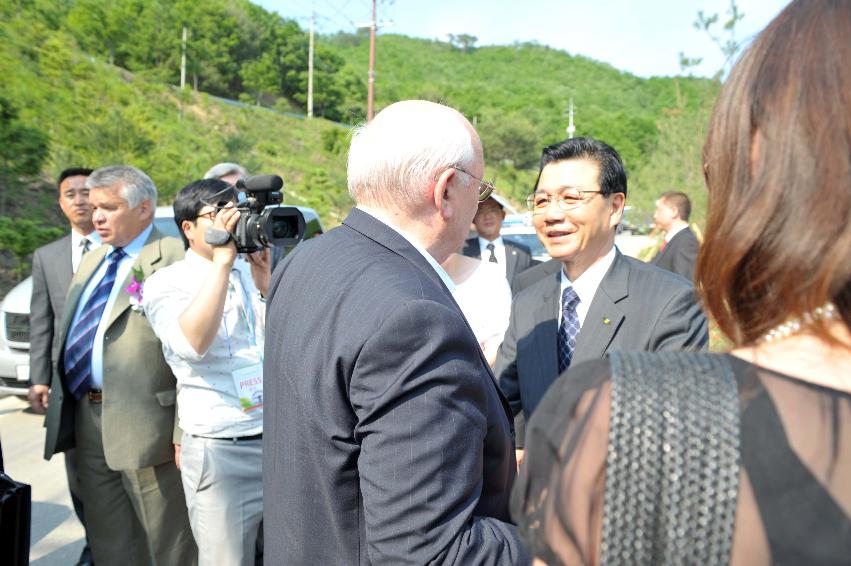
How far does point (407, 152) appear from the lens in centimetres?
162

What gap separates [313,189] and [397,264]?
32877 millimetres

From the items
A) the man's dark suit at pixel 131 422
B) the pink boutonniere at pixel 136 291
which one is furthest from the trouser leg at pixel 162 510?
the pink boutonniere at pixel 136 291

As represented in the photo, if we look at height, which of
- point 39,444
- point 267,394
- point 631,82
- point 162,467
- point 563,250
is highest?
point 631,82

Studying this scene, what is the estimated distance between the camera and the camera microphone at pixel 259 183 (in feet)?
8.89

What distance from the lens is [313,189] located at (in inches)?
1323

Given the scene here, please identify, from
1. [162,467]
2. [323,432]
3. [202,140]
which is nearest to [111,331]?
[162,467]

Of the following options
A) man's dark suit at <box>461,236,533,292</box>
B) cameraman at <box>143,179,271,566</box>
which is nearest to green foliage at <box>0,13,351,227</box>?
man's dark suit at <box>461,236,533,292</box>

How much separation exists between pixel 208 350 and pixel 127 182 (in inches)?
48.9

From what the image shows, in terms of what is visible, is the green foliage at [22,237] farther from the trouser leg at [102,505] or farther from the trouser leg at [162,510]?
the trouser leg at [162,510]

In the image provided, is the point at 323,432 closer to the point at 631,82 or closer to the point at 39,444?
the point at 39,444

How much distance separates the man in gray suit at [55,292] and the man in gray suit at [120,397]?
7.0 inches

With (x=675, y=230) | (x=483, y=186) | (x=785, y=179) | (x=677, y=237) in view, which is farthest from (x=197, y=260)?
(x=675, y=230)

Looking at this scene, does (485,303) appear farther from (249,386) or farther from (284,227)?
(249,386)

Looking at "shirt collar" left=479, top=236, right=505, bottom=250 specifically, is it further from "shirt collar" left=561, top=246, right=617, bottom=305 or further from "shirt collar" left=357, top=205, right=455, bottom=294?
"shirt collar" left=357, top=205, right=455, bottom=294
